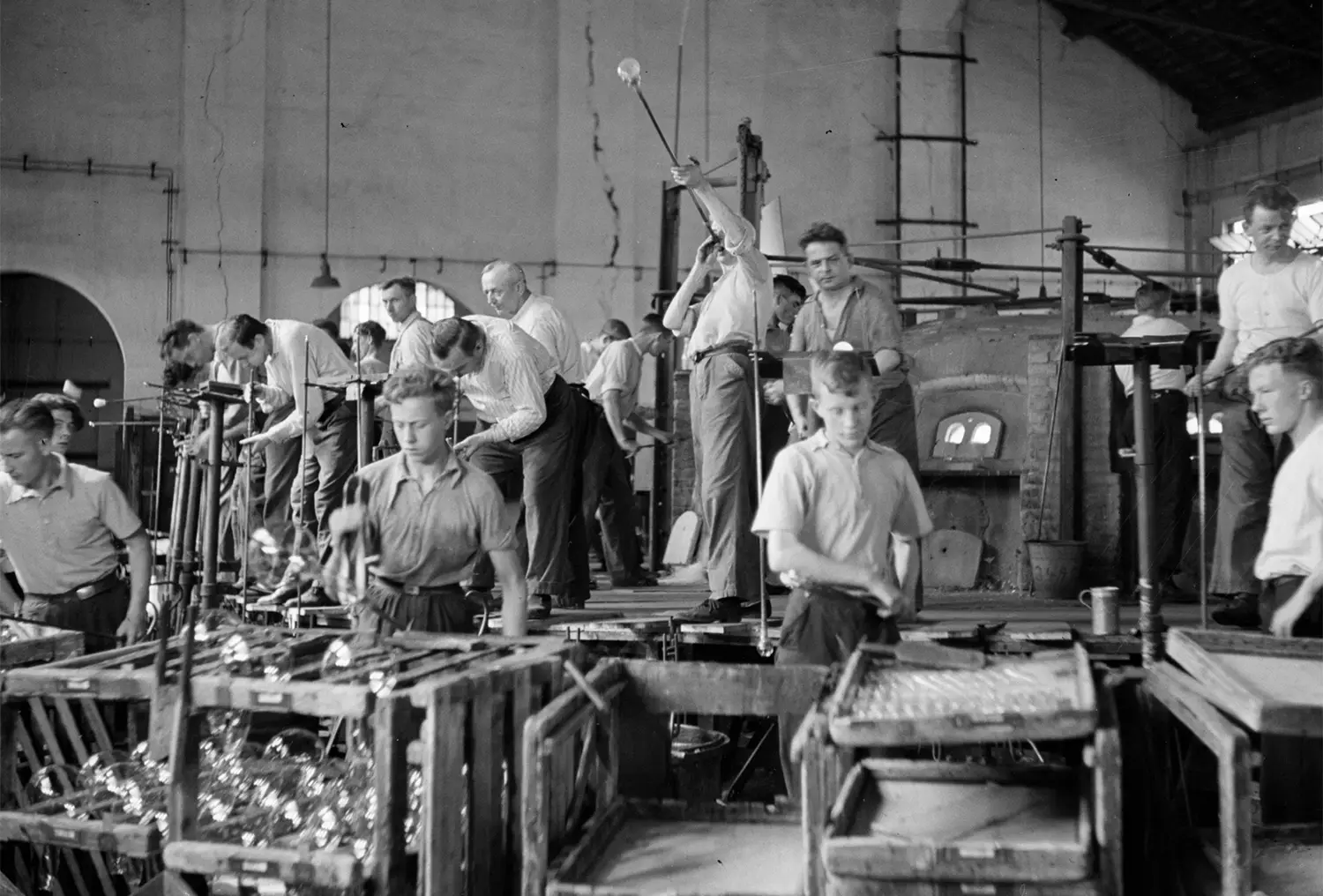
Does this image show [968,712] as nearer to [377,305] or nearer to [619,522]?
[619,522]

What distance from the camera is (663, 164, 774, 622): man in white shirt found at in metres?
5.72

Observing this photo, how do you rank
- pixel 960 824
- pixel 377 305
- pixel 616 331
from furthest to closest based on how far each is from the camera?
→ 1. pixel 377 305
2. pixel 616 331
3. pixel 960 824

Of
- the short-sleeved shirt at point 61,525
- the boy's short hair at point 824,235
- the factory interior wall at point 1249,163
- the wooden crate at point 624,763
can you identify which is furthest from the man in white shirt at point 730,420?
the factory interior wall at point 1249,163

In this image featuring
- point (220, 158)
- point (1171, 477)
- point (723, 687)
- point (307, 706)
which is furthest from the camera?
point (220, 158)

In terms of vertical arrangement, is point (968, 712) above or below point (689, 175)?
below

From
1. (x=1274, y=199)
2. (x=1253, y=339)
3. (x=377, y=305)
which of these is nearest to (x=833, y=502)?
(x=1253, y=339)

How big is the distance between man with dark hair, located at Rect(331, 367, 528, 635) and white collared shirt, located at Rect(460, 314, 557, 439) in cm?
146

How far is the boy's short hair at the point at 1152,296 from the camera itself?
7.95 metres

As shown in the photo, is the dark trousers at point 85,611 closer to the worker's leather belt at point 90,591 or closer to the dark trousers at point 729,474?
the worker's leather belt at point 90,591

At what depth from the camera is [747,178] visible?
33.7 ft

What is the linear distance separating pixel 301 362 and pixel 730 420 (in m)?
2.98

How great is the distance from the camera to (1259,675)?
311cm

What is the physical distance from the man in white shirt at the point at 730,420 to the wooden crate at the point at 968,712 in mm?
2426

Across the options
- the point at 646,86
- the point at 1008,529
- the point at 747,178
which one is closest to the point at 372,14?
the point at 646,86
